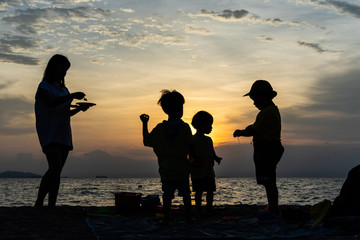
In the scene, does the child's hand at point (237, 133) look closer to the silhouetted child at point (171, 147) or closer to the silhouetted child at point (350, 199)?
the silhouetted child at point (171, 147)

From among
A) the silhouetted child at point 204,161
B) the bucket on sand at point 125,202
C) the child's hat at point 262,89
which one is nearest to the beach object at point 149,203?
the bucket on sand at point 125,202

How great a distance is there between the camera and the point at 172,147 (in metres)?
5.75

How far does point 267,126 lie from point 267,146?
33 cm

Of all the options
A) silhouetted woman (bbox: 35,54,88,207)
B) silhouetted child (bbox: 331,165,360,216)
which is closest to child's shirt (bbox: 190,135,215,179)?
silhouetted woman (bbox: 35,54,88,207)

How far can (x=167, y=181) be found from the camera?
5711 millimetres

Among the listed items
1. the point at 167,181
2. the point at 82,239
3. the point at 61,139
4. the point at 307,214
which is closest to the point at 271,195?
the point at 307,214

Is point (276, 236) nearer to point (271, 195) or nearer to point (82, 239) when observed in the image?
point (271, 195)

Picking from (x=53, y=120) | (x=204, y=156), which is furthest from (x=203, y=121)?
(x=53, y=120)

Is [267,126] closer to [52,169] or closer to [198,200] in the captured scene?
[198,200]

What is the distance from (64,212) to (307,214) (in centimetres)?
402

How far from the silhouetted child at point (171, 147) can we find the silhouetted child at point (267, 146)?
0.92 m

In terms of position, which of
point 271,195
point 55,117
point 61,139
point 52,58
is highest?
point 52,58

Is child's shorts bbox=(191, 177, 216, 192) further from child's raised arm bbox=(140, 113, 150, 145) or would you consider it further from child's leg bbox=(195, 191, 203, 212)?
child's raised arm bbox=(140, 113, 150, 145)

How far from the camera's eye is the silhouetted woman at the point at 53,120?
578 cm
